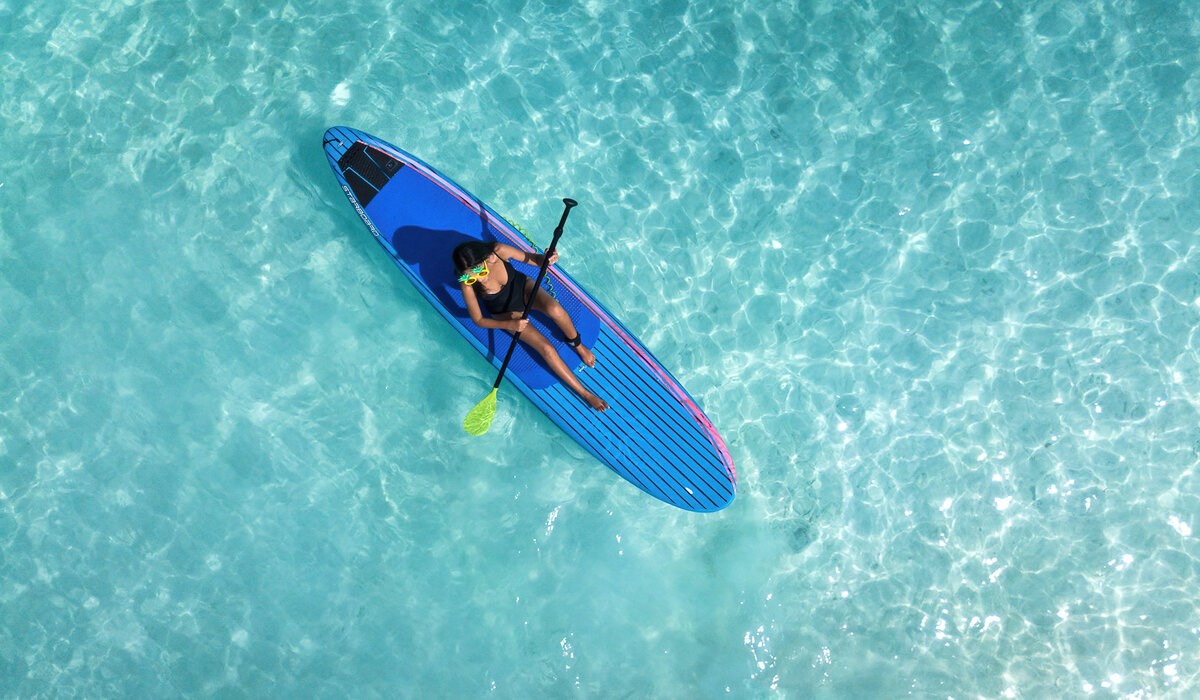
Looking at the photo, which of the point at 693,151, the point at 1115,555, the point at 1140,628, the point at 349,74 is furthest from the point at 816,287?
the point at 349,74

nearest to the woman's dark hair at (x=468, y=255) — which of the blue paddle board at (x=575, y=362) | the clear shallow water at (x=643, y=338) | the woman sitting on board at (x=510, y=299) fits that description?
the woman sitting on board at (x=510, y=299)

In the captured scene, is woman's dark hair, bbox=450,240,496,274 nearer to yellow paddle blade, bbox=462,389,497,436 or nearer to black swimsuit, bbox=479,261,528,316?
black swimsuit, bbox=479,261,528,316

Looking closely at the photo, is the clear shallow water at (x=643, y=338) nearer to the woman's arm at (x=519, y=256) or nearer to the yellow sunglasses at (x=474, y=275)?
the woman's arm at (x=519, y=256)

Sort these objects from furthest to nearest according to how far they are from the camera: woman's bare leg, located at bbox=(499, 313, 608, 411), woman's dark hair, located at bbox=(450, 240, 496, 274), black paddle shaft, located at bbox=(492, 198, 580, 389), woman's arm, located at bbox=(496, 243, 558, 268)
Result: woman's bare leg, located at bbox=(499, 313, 608, 411), woman's arm, located at bbox=(496, 243, 558, 268), black paddle shaft, located at bbox=(492, 198, 580, 389), woman's dark hair, located at bbox=(450, 240, 496, 274)

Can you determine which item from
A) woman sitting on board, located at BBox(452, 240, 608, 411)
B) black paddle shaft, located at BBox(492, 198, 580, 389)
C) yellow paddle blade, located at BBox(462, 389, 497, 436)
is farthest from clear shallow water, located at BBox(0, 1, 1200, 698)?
woman sitting on board, located at BBox(452, 240, 608, 411)

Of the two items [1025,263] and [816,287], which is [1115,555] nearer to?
[1025,263]

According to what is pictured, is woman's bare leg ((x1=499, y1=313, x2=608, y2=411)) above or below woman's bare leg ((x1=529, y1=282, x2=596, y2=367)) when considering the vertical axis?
below

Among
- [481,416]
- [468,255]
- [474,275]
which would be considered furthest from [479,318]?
[481,416]
